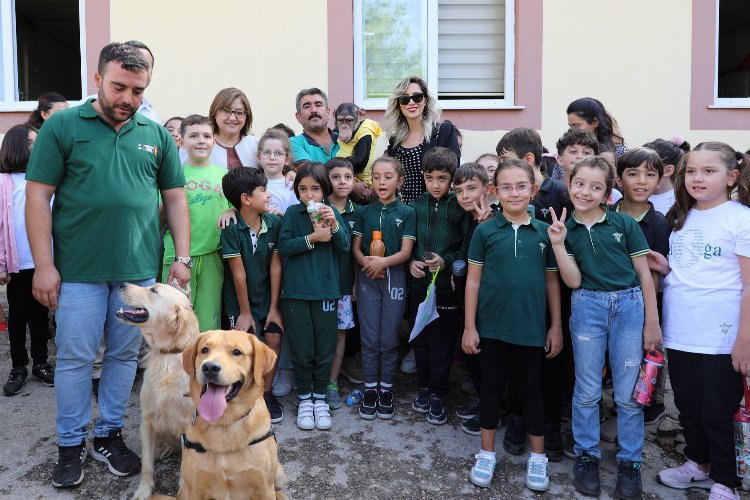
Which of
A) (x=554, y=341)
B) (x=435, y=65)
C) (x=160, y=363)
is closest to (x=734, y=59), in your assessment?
(x=435, y=65)

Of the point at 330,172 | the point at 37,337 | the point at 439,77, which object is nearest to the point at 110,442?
Answer: the point at 37,337

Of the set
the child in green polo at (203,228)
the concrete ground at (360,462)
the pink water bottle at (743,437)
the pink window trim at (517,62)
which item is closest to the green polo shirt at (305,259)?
the child in green polo at (203,228)

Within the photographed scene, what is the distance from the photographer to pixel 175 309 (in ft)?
10.7

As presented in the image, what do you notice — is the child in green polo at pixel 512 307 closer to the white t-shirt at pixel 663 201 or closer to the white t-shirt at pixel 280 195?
the white t-shirt at pixel 663 201

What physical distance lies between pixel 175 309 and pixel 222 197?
1222 millimetres

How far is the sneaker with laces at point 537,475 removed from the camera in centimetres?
328

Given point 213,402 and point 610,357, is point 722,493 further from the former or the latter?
point 213,402

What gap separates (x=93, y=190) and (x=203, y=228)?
41.6 inches

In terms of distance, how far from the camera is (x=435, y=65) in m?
7.50

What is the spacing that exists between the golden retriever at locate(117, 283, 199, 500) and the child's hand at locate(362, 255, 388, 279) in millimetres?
1354

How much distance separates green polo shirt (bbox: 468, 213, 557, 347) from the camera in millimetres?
3408

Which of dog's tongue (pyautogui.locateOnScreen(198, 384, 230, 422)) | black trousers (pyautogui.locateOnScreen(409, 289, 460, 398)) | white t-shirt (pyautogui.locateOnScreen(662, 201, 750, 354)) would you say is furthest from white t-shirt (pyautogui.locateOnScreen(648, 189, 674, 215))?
dog's tongue (pyautogui.locateOnScreen(198, 384, 230, 422))

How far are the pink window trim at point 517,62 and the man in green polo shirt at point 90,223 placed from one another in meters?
4.20

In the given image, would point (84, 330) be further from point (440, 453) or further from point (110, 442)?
point (440, 453)
